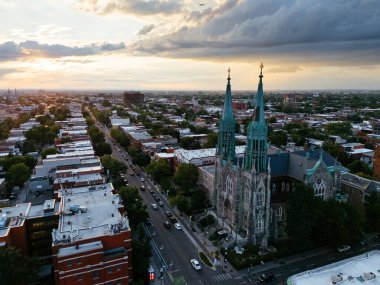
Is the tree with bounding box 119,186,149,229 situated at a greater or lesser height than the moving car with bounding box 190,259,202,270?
greater

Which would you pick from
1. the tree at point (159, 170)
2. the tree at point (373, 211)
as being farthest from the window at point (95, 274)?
the tree at point (373, 211)

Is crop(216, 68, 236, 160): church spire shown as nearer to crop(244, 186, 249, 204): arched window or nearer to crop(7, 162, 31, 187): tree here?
crop(244, 186, 249, 204): arched window

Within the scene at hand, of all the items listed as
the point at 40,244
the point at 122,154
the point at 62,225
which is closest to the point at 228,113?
the point at 62,225

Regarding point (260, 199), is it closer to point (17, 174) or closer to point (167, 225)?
point (167, 225)

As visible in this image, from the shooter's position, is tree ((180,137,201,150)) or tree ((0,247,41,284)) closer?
tree ((0,247,41,284))

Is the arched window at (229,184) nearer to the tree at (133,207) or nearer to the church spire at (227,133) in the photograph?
the church spire at (227,133)

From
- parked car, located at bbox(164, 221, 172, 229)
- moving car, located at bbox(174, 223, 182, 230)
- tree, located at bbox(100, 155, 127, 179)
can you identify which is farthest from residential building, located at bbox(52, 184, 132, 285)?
tree, located at bbox(100, 155, 127, 179)

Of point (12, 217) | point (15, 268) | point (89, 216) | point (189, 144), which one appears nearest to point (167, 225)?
point (89, 216)
